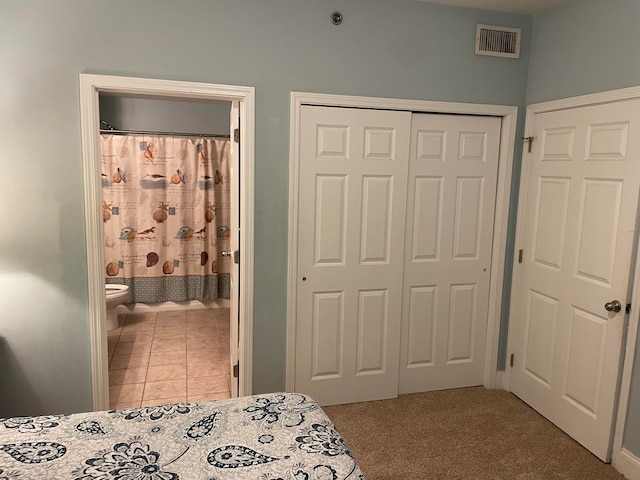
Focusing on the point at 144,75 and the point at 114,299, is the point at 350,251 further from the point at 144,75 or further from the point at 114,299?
the point at 114,299

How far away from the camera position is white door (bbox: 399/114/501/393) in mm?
3102

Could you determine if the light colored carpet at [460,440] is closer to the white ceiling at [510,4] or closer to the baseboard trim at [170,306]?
the baseboard trim at [170,306]

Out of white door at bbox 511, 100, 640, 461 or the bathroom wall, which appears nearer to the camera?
white door at bbox 511, 100, 640, 461

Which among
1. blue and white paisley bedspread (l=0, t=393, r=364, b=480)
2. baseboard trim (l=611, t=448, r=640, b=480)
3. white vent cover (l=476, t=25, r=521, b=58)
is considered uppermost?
white vent cover (l=476, t=25, r=521, b=58)

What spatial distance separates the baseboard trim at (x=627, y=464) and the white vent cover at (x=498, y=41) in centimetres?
244

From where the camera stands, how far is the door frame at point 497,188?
9.14ft

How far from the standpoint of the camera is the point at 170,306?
5055mm

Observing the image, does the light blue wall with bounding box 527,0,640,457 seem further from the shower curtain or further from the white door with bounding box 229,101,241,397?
the shower curtain

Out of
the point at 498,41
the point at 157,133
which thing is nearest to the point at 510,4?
the point at 498,41

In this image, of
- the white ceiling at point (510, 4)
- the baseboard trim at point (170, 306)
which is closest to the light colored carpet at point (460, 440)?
the baseboard trim at point (170, 306)

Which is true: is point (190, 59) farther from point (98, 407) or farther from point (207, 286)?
point (207, 286)

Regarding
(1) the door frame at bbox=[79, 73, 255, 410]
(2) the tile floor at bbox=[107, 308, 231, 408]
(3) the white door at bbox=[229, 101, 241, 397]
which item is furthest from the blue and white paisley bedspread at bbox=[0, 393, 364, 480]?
(2) the tile floor at bbox=[107, 308, 231, 408]

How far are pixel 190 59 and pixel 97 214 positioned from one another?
38.9 inches

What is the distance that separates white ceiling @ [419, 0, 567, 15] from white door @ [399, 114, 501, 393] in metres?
0.67
